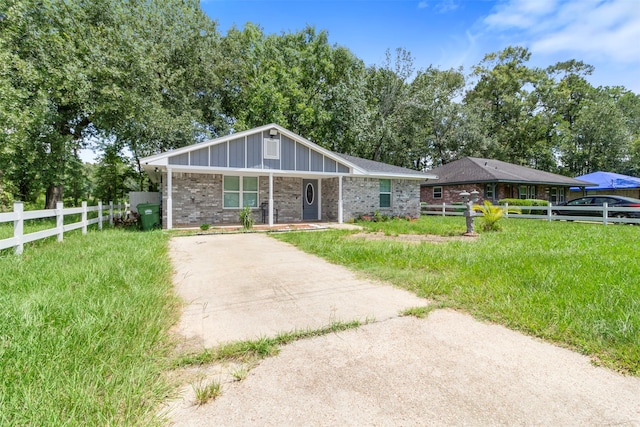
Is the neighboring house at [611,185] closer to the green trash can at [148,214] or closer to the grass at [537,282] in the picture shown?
the grass at [537,282]

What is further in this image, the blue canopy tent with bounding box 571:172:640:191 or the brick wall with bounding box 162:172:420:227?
the blue canopy tent with bounding box 571:172:640:191

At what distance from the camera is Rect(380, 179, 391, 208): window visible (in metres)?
16.4

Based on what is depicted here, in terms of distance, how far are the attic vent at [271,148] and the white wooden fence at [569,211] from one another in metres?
11.7

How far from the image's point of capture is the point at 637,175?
33.8m

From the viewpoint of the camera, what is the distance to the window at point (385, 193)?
1639cm

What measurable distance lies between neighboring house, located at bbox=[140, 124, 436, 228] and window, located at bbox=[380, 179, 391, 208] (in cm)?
5

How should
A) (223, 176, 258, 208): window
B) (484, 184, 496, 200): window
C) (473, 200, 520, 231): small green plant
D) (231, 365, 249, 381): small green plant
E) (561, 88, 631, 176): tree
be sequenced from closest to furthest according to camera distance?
1. (231, 365, 249, 381): small green plant
2. (473, 200, 520, 231): small green plant
3. (223, 176, 258, 208): window
4. (484, 184, 496, 200): window
5. (561, 88, 631, 176): tree

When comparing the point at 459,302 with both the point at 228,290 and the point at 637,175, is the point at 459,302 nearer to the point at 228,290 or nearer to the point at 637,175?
the point at 228,290

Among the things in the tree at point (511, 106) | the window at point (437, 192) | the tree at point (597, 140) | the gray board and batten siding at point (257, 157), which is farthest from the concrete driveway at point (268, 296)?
the tree at point (597, 140)

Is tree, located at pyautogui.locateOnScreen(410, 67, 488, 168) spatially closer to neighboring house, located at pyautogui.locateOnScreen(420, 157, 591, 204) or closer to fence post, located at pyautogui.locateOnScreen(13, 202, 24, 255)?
neighboring house, located at pyautogui.locateOnScreen(420, 157, 591, 204)

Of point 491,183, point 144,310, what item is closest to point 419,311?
point 144,310

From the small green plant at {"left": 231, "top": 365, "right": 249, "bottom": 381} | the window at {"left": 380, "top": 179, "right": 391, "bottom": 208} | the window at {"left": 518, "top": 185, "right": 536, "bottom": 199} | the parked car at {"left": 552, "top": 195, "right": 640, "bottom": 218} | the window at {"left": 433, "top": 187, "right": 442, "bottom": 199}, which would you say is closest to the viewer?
the small green plant at {"left": 231, "top": 365, "right": 249, "bottom": 381}

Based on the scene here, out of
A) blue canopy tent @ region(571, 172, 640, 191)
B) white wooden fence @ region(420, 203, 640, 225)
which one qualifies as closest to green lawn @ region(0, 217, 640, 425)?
white wooden fence @ region(420, 203, 640, 225)

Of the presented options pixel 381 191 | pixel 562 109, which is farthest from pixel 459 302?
pixel 562 109
